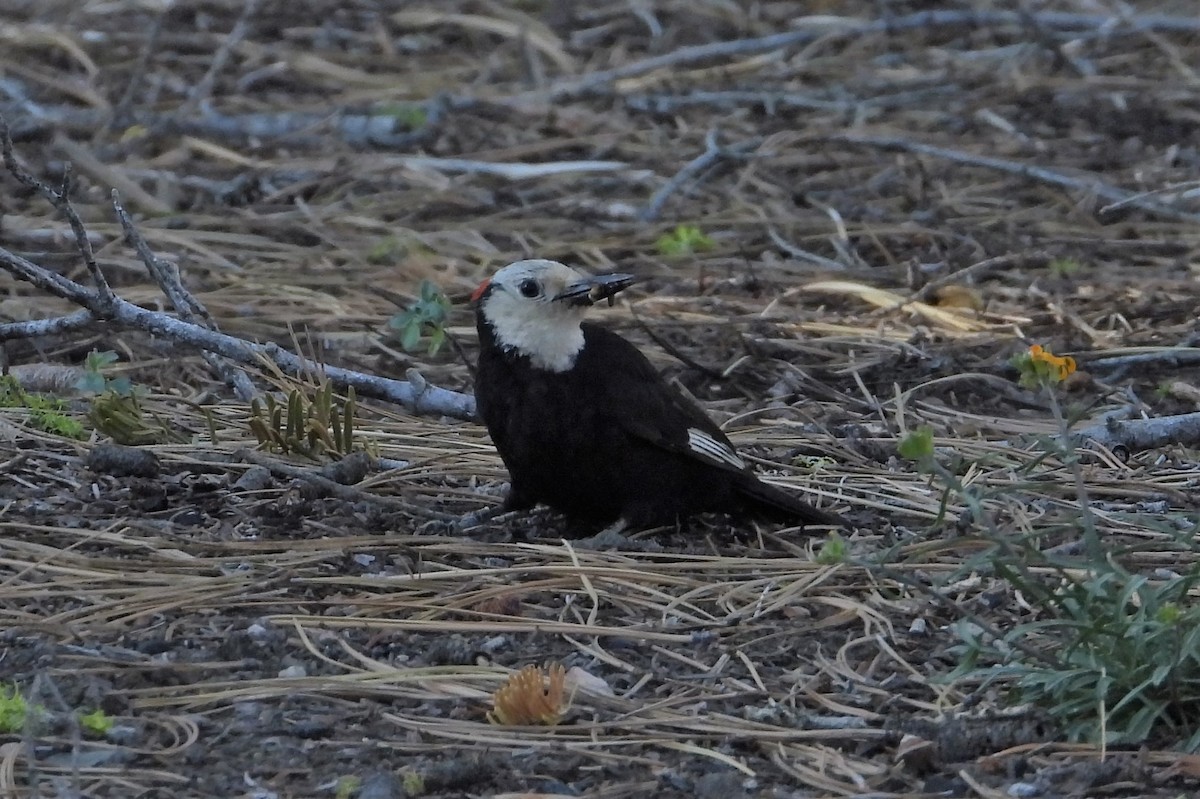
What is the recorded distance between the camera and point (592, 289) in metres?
3.90

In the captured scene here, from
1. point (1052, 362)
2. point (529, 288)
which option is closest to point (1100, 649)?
point (1052, 362)

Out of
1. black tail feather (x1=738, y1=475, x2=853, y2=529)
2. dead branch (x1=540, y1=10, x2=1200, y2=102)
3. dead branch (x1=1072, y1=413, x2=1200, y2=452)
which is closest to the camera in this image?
black tail feather (x1=738, y1=475, x2=853, y2=529)

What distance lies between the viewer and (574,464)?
149 inches

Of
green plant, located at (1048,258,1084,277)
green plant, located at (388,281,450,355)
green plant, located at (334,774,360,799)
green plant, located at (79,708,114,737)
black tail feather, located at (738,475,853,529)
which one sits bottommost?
green plant, located at (1048,258,1084,277)

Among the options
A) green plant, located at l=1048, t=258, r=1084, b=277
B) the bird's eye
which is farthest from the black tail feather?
green plant, located at l=1048, t=258, r=1084, b=277

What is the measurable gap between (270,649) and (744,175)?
460 centimetres

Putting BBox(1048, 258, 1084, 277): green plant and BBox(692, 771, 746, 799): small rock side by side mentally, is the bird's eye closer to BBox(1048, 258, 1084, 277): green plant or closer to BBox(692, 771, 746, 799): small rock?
BBox(692, 771, 746, 799): small rock

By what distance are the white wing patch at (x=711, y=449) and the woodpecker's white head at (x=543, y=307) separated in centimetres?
32

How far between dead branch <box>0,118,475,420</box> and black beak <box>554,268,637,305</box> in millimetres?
581

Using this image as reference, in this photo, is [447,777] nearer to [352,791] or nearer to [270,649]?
[352,791]

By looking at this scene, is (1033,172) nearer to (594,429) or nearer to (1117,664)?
(594,429)

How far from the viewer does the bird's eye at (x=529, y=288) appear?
3955 mm

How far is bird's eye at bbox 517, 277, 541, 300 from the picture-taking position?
396cm

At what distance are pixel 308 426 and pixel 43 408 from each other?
73cm
